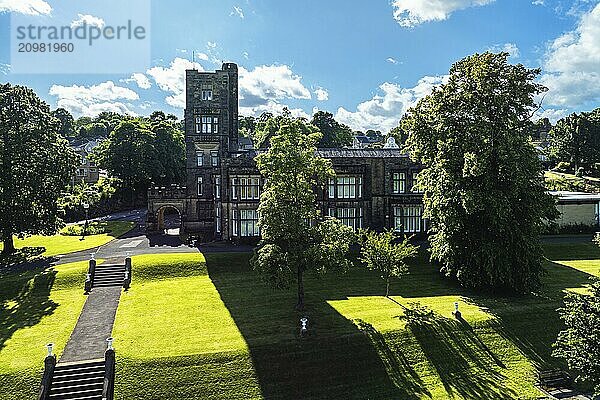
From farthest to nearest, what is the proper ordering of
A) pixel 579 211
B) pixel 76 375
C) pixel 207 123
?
pixel 579 211 → pixel 207 123 → pixel 76 375

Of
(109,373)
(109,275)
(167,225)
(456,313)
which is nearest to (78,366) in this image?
(109,373)

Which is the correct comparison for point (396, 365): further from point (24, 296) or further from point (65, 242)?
point (65, 242)

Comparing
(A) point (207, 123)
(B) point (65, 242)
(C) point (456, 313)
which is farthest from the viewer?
(A) point (207, 123)

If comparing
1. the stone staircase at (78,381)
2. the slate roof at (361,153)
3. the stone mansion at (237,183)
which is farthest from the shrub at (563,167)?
the stone staircase at (78,381)

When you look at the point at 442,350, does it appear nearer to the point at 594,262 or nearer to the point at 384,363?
the point at 384,363

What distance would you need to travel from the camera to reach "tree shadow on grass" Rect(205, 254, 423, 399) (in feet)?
72.3

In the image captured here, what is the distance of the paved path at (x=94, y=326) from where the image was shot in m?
23.2

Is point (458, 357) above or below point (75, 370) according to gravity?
below

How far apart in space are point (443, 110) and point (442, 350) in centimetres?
1750

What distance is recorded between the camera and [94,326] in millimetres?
26297

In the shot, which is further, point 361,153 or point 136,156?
point 136,156

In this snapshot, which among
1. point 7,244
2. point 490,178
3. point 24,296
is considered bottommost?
point 24,296

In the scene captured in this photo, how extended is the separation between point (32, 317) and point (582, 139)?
102 meters

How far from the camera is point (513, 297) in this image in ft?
104
